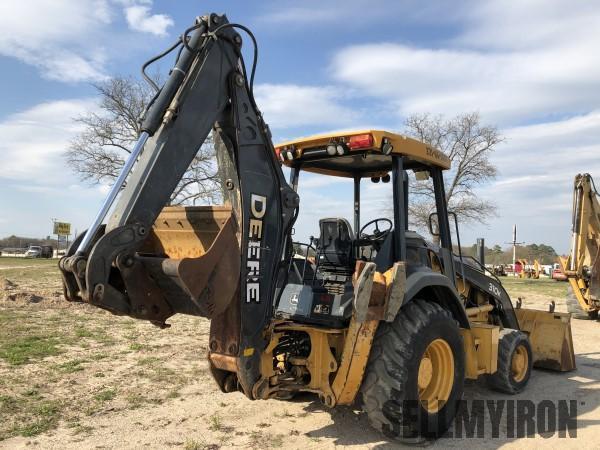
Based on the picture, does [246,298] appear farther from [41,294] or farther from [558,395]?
[41,294]

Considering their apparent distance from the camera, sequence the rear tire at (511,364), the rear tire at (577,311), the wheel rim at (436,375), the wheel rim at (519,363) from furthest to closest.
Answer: the rear tire at (577,311) < the wheel rim at (519,363) < the rear tire at (511,364) < the wheel rim at (436,375)

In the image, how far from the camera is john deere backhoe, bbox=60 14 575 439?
3.46 m

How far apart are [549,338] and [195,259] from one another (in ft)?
18.7

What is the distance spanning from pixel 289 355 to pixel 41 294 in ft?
37.2

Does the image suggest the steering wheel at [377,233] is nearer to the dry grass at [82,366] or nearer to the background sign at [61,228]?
the dry grass at [82,366]

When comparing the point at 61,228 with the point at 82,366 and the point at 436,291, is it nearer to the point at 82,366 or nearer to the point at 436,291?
the point at 82,366

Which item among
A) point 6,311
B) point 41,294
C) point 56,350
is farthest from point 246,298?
point 41,294

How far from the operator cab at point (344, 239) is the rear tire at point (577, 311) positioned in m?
8.43

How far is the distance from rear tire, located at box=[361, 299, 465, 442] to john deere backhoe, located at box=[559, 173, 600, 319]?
26.9ft

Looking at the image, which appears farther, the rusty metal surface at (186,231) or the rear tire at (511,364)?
the rear tire at (511,364)

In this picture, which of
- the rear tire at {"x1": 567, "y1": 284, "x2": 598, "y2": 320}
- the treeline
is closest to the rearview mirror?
the rear tire at {"x1": 567, "y1": 284, "x2": 598, "y2": 320}

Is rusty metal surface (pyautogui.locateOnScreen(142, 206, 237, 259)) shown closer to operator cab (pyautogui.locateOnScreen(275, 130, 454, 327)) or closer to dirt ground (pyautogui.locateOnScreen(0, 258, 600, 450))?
operator cab (pyautogui.locateOnScreen(275, 130, 454, 327))

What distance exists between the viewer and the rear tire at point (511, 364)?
19.6 feet

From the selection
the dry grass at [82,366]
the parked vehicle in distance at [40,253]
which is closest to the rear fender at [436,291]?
the dry grass at [82,366]
